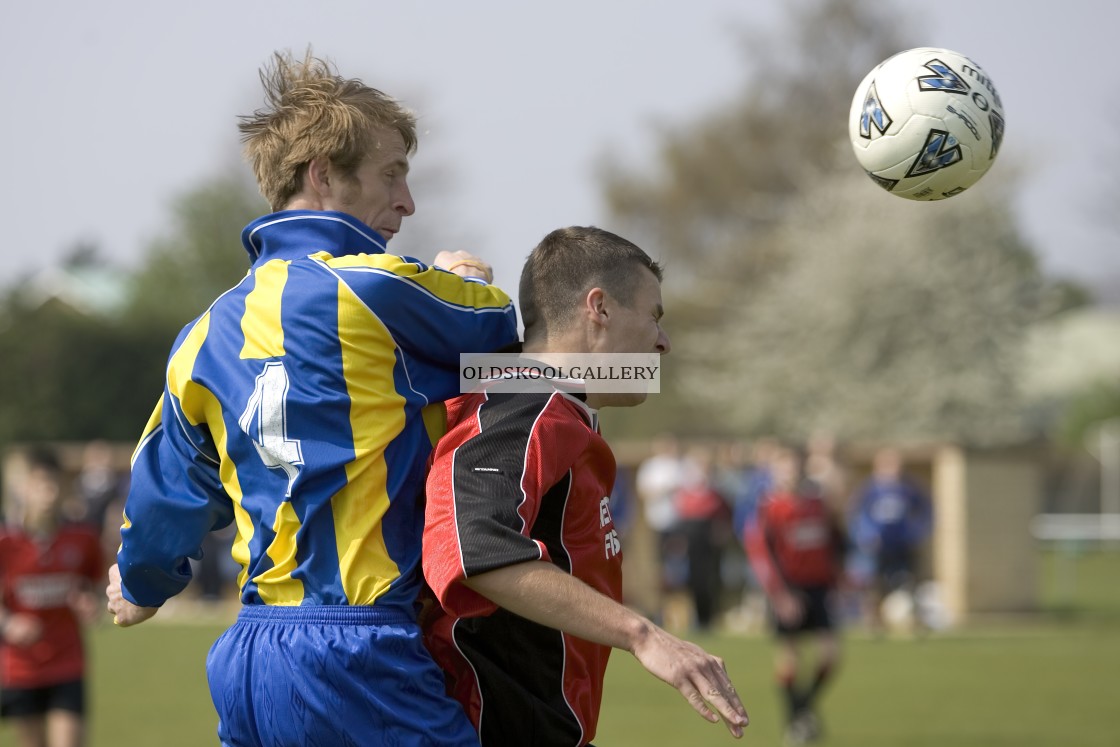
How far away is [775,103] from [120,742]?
33.9 meters

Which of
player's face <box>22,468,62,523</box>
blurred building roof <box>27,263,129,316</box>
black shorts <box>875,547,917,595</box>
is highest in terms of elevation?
blurred building roof <box>27,263,129,316</box>

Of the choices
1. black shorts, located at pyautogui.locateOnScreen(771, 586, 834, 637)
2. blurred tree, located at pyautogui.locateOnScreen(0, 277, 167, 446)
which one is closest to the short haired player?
black shorts, located at pyautogui.locateOnScreen(771, 586, 834, 637)

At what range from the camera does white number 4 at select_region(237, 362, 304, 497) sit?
3057 mm

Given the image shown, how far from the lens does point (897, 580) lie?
18.2m

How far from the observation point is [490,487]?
289 centimetres

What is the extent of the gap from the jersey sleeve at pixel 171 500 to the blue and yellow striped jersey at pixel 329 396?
0.12 ft

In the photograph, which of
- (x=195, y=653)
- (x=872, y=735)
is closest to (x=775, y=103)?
(x=195, y=653)

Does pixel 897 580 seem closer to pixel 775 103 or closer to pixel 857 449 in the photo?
pixel 857 449

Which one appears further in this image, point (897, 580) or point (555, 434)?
point (897, 580)

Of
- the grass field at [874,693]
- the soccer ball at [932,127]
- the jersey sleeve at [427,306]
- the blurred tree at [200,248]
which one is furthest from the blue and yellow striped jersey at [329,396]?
the blurred tree at [200,248]

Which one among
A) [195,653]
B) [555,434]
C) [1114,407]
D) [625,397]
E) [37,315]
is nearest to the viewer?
[555,434]

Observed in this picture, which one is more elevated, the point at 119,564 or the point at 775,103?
the point at 775,103

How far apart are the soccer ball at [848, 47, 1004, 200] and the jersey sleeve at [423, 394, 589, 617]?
1.57 metres

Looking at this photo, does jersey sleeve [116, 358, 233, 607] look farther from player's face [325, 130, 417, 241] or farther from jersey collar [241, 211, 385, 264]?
player's face [325, 130, 417, 241]
